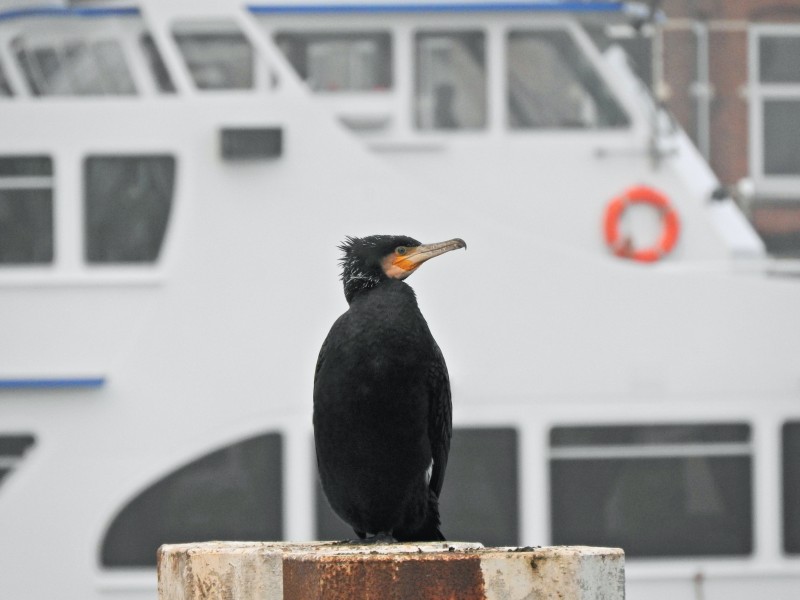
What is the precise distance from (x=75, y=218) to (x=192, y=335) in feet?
2.73

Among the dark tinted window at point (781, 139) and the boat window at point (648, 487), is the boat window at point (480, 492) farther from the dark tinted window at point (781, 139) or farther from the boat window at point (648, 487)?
the dark tinted window at point (781, 139)

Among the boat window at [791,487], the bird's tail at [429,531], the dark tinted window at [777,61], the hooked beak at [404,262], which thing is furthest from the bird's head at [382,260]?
the dark tinted window at [777,61]

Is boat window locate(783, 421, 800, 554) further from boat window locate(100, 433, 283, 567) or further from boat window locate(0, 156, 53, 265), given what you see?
boat window locate(0, 156, 53, 265)

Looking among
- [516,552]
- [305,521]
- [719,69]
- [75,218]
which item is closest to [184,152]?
[75,218]

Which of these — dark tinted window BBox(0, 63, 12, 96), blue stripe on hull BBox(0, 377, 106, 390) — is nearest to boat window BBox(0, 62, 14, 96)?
dark tinted window BBox(0, 63, 12, 96)

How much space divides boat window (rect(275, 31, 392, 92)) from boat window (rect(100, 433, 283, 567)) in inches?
71.1

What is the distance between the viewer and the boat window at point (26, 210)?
7.95 metres

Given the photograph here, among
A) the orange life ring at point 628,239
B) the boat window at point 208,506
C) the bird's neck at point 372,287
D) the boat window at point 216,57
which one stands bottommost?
the boat window at point 208,506

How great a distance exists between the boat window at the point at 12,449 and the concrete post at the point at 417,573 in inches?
174

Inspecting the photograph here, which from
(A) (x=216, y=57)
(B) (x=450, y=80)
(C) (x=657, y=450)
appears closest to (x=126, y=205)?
(A) (x=216, y=57)

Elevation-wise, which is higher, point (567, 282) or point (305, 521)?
point (567, 282)

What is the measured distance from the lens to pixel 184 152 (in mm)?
7906

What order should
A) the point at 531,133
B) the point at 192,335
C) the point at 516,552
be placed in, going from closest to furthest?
the point at 516,552
the point at 192,335
the point at 531,133

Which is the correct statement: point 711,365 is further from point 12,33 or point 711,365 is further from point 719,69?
point 719,69
